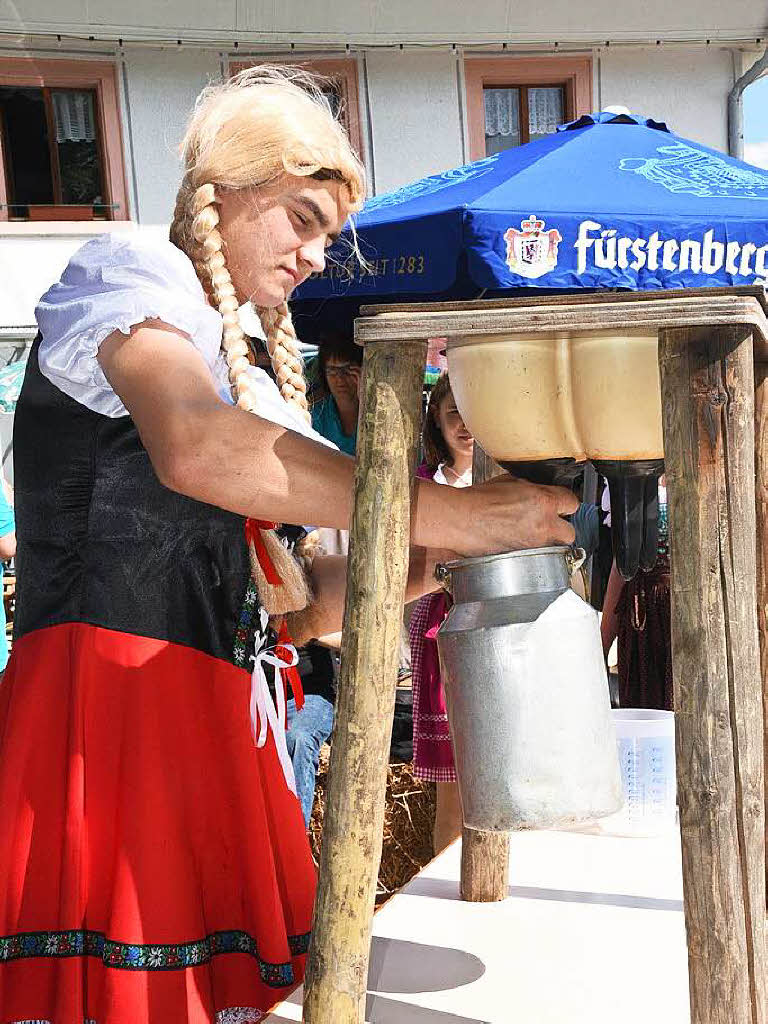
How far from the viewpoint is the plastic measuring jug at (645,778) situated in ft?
5.83

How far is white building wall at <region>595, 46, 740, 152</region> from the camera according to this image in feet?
30.3

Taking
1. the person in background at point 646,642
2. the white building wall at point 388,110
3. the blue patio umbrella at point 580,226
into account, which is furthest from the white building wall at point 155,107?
the person in background at point 646,642

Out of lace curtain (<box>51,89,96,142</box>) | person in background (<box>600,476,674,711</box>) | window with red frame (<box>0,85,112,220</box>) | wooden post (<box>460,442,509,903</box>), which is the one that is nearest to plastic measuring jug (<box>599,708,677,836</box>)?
wooden post (<box>460,442,509,903</box>)

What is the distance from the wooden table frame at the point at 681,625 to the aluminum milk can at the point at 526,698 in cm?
7

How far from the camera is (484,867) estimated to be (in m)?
1.54

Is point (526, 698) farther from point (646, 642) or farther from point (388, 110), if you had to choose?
point (388, 110)

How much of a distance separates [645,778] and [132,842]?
0.97 metres

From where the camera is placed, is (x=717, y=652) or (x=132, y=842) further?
(x=132, y=842)

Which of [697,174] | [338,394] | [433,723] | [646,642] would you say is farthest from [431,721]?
[697,174]

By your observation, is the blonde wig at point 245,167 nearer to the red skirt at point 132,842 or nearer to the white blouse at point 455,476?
the red skirt at point 132,842

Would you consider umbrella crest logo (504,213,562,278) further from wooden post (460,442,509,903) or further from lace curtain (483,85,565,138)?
lace curtain (483,85,565,138)

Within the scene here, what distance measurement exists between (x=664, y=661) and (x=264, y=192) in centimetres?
284

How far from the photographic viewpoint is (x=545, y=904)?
A: 154 centimetres

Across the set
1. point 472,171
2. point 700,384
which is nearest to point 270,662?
point 700,384
